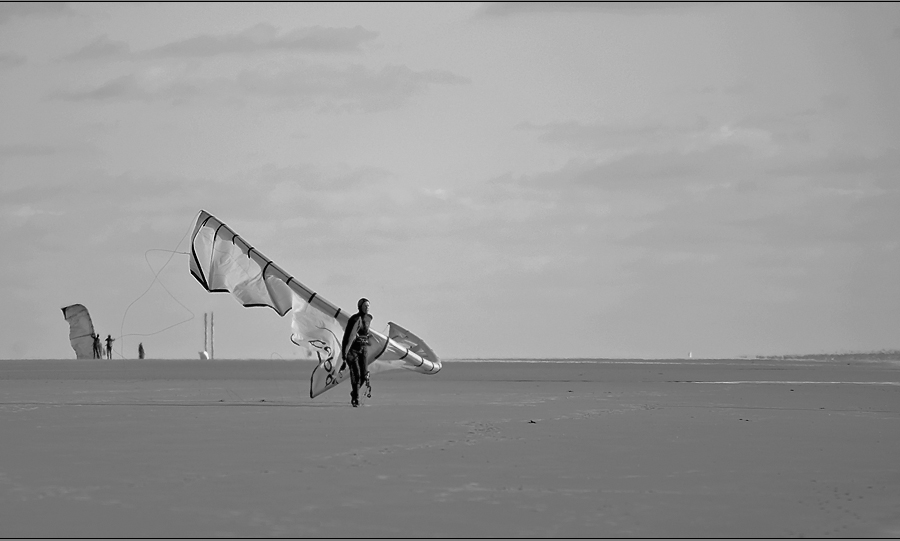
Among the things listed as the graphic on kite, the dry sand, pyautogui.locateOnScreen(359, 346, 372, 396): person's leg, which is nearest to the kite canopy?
the graphic on kite

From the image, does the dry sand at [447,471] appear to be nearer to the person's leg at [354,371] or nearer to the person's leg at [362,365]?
the person's leg at [354,371]

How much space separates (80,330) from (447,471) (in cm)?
6849

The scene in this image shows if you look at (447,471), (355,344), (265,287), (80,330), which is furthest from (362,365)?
(80,330)

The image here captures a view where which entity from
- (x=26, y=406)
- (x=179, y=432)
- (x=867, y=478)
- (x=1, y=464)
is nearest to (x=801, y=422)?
(x=867, y=478)

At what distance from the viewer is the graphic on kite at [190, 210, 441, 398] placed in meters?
26.2

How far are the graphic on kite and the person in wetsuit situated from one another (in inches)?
87.4

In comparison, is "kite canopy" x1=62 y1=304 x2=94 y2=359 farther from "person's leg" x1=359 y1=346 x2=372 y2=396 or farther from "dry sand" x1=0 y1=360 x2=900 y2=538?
"person's leg" x1=359 y1=346 x2=372 y2=396

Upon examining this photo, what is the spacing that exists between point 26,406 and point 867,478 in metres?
Result: 16.8

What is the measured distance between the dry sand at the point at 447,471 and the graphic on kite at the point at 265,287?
7.21 ft

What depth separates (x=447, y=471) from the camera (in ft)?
42.0

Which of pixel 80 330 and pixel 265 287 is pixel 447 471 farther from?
pixel 80 330

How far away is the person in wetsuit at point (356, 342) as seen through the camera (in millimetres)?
23328

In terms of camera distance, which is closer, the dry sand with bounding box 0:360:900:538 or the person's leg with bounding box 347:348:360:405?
the dry sand with bounding box 0:360:900:538

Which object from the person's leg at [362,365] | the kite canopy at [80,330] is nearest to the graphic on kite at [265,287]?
the person's leg at [362,365]
